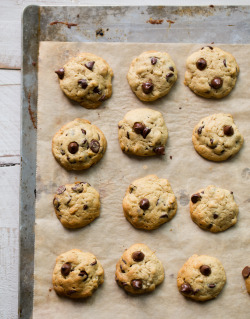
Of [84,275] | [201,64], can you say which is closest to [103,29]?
[201,64]

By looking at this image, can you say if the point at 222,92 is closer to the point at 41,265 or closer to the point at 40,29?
the point at 40,29

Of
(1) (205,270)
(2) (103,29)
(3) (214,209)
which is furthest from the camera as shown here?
(2) (103,29)

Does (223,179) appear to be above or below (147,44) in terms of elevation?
below

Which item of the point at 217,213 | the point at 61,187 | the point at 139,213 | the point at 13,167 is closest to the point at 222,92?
the point at 217,213

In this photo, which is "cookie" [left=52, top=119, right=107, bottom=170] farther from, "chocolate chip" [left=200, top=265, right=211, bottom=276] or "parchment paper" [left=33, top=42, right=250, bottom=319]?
"chocolate chip" [left=200, top=265, right=211, bottom=276]

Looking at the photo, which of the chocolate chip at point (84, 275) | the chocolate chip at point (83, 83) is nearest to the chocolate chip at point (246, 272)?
the chocolate chip at point (84, 275)

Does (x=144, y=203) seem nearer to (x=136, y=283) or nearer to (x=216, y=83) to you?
(x=136, y=283)

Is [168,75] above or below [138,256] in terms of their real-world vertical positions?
above
